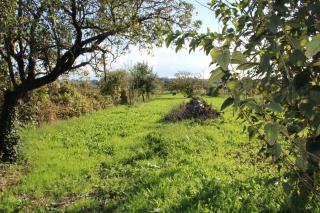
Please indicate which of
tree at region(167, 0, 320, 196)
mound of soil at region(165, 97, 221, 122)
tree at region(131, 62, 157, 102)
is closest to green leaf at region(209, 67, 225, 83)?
tree at region(167, 0, 320, 196)

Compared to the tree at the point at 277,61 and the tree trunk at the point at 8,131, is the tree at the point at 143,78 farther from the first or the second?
the tree at the point at 277,61

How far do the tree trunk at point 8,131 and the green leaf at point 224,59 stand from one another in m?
12.9

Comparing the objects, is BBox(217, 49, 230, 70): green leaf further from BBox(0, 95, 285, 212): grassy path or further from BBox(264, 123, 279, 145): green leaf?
BBox(0, 95, 285, 212): grassy path

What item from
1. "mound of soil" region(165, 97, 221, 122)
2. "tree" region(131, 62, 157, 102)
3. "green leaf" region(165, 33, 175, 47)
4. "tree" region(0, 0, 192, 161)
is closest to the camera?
"green leaf" region(165, 33, 175, 47)

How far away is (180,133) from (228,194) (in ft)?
29.5

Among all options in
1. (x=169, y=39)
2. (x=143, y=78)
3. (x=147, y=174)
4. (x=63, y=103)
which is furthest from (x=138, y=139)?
(x=143, y=78)

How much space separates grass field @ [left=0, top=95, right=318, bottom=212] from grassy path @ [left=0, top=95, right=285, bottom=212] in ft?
0.07

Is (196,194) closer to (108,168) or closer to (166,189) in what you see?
(166,189)

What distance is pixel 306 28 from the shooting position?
2.10 m

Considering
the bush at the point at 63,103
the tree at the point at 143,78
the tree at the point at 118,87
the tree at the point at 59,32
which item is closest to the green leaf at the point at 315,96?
the tree at the point at 59,32

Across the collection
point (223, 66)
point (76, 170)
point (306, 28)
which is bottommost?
point (76, 170)

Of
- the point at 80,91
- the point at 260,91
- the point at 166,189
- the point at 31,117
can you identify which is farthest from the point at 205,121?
the point at 80,91

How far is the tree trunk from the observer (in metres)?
13.4

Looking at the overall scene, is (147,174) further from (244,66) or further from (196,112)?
(196,112)
